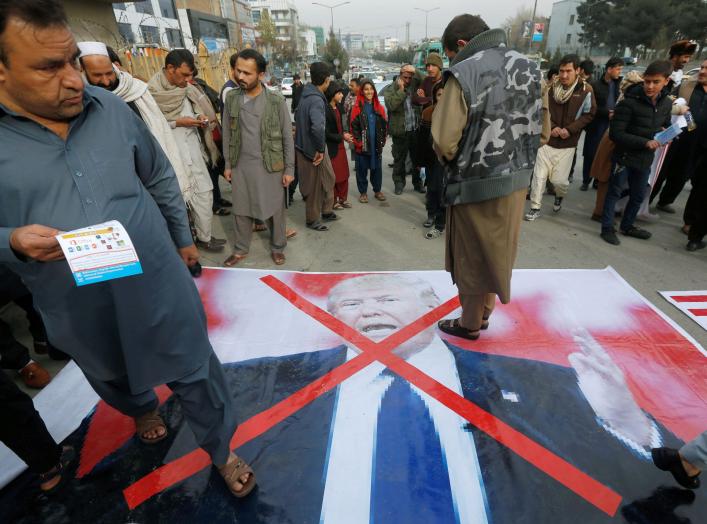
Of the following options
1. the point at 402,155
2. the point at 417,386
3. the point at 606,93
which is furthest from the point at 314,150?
the point at 606,93

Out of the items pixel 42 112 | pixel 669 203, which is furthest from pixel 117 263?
pixel 669 203

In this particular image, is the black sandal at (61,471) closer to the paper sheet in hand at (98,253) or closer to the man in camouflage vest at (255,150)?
the paper sheet in hand at (98,253)

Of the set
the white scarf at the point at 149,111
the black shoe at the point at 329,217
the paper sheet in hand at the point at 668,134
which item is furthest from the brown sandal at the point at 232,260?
the paper sheet in hand at the point at 668,134

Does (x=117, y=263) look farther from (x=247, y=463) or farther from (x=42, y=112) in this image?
(x=247, y=463)

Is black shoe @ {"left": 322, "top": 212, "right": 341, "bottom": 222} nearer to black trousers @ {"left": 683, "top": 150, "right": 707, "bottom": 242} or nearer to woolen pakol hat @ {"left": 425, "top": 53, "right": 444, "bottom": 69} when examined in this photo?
woolen pakol hat @ {"left": 425, "top": 53, "right": 444, "bottom": 69}

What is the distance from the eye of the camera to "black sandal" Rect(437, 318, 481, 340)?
2539mm

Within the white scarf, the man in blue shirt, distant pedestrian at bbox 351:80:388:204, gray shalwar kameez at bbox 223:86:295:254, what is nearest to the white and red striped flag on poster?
the man in blue shirt

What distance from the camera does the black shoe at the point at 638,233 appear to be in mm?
3939

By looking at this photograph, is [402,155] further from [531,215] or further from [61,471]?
[61,471]

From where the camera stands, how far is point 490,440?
188 centimetres

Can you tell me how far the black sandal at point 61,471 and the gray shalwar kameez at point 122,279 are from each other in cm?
51

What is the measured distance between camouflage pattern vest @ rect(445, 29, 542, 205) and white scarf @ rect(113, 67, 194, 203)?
201 cm

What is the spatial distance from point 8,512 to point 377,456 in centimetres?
155

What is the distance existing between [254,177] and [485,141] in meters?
2.07
